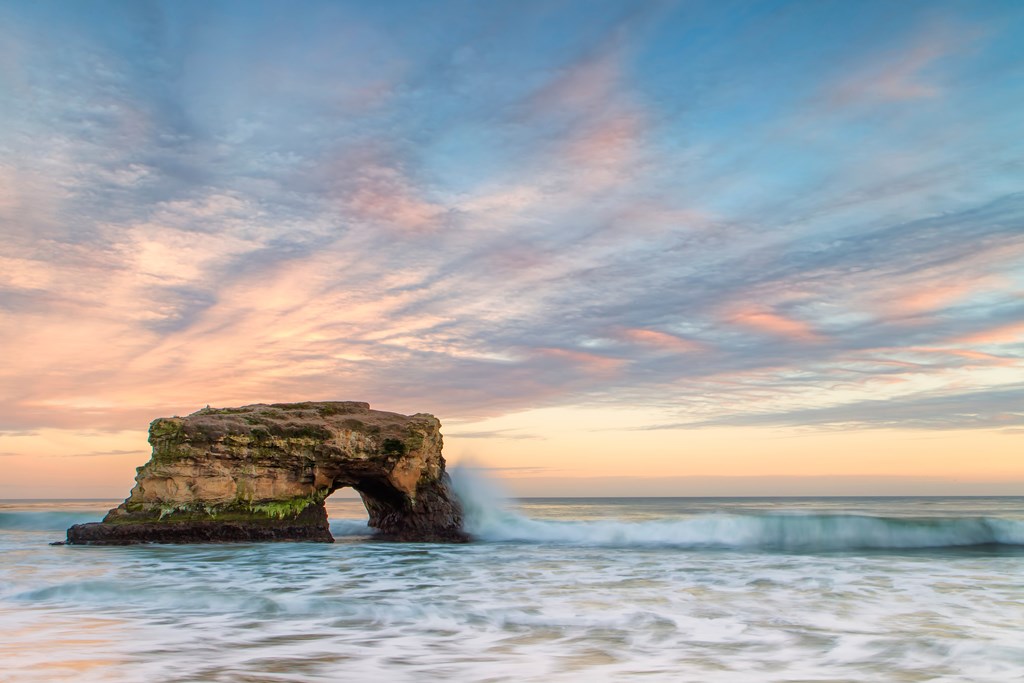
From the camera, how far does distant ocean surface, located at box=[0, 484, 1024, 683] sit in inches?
279

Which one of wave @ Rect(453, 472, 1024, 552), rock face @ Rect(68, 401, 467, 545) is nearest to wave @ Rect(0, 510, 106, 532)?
rock face @ Rect(68, 401, 467, 545)

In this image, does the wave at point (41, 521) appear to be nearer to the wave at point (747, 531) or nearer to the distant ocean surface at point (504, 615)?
the distant ocean surface at point (504, 615)

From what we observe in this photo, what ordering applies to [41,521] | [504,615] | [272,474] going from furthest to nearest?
[41,521]
[272,474]
[504,615]

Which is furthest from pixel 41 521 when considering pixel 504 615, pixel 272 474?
pixel 504 615

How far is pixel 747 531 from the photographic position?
25.4m

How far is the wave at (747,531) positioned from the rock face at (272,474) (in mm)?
3438

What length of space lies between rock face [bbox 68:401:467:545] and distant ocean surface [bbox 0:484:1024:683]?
169 centimetres

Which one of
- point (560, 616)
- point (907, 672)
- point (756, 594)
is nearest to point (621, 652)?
point (560, 616)

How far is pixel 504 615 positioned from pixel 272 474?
43.0 ft

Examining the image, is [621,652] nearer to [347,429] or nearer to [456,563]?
[456,563]

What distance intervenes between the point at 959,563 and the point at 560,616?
12.5 m

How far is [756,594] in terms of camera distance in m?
11.9

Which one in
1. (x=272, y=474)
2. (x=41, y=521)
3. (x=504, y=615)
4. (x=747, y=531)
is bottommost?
(x=747, y=531)

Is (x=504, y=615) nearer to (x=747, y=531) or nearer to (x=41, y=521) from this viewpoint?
(x=747, y=531)
